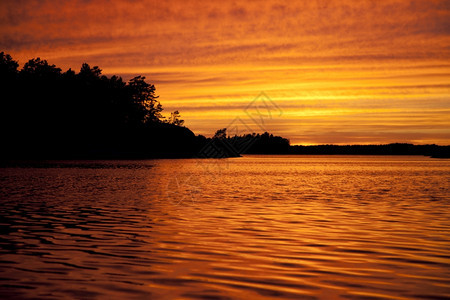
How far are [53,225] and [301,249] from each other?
11545 mm

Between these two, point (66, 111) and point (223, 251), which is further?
point (66, 111)

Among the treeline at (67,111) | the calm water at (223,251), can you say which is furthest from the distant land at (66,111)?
the calm water at (223,251)

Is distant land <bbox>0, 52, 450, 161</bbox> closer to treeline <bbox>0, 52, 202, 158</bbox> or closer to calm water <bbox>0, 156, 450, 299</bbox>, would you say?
treeline <bbox>0, 52, 202, 158</bbox>

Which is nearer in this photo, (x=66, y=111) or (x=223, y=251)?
(x=223, y=251)

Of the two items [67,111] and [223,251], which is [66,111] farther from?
→ [223,251]

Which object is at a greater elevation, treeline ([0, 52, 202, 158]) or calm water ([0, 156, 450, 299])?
treeline ([0, 52, 202, 158])

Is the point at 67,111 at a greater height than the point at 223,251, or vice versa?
the point at 67,111

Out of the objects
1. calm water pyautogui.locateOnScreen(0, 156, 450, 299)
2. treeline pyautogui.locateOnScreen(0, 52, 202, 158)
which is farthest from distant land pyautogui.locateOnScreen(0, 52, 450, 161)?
calm water pyautogui.locateOnScreen(0, 156, 450, 299)

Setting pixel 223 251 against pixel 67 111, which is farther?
pixel 67 111

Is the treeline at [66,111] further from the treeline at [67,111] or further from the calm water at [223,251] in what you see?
the calm water at [223,251]

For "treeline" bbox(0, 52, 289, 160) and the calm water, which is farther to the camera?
"treeline" bbox(0, 52, 289, 160)

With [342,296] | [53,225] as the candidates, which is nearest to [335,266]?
[342,296]

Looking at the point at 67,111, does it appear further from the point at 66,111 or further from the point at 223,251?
the point at 223,251

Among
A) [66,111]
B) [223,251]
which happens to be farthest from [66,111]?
[223,251]
